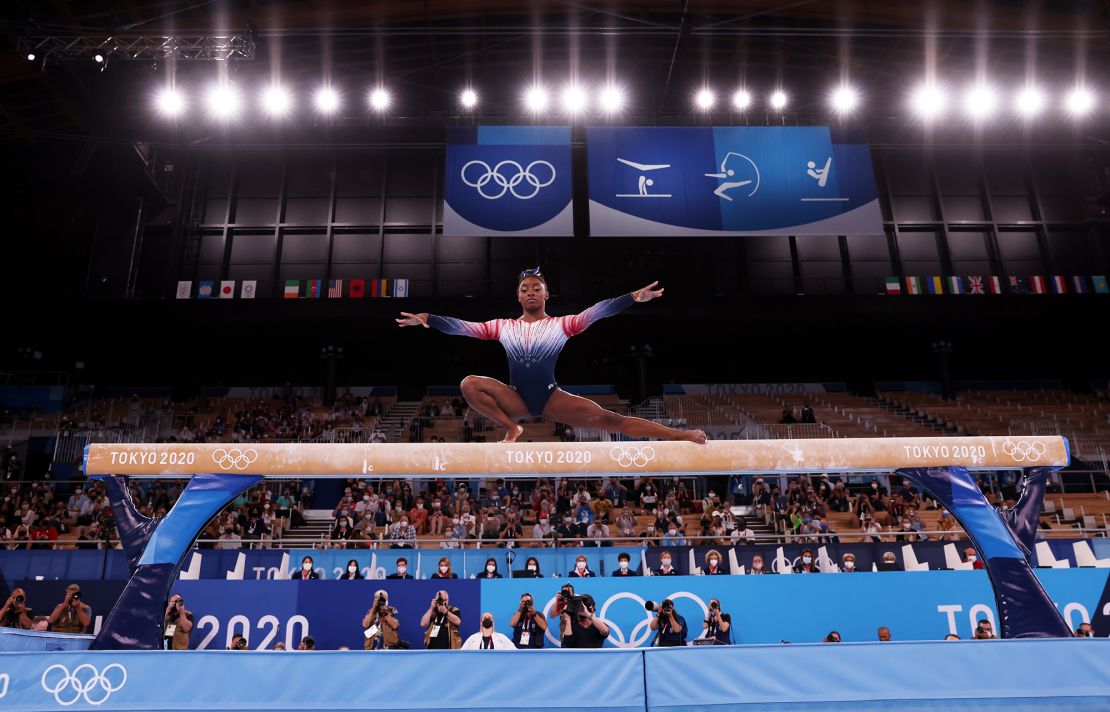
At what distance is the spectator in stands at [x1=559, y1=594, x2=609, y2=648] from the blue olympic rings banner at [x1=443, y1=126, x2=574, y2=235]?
9.44m

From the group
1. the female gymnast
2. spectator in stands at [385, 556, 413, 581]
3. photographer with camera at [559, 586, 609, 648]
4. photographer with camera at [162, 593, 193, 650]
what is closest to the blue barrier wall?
the female gymnast

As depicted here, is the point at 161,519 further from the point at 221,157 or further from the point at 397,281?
the point at 221,157

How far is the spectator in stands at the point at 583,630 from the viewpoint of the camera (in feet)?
27.8

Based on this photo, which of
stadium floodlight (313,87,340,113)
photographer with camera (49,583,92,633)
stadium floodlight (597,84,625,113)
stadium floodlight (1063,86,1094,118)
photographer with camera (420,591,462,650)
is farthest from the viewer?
stadium floodlight (313,87,340,113)

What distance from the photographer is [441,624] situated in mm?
8789

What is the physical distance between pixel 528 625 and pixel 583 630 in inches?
28.3

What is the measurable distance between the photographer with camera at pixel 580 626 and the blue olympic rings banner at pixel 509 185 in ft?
30.6

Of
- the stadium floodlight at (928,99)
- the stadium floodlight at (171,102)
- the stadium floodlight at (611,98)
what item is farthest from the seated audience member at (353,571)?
the stadium floodlight at (928,99)

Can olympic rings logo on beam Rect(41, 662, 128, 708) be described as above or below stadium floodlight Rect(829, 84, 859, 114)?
below

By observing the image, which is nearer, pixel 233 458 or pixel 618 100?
pixel 233 458

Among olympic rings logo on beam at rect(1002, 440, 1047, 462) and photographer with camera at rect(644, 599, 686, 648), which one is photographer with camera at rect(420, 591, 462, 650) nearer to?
photographer with camera at rect(644, 599, 686, 648)

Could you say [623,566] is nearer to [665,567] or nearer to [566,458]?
[665,567]

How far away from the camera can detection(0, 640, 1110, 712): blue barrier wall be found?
424 centimetres

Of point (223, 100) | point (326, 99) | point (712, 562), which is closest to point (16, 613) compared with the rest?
point (712, 562)
